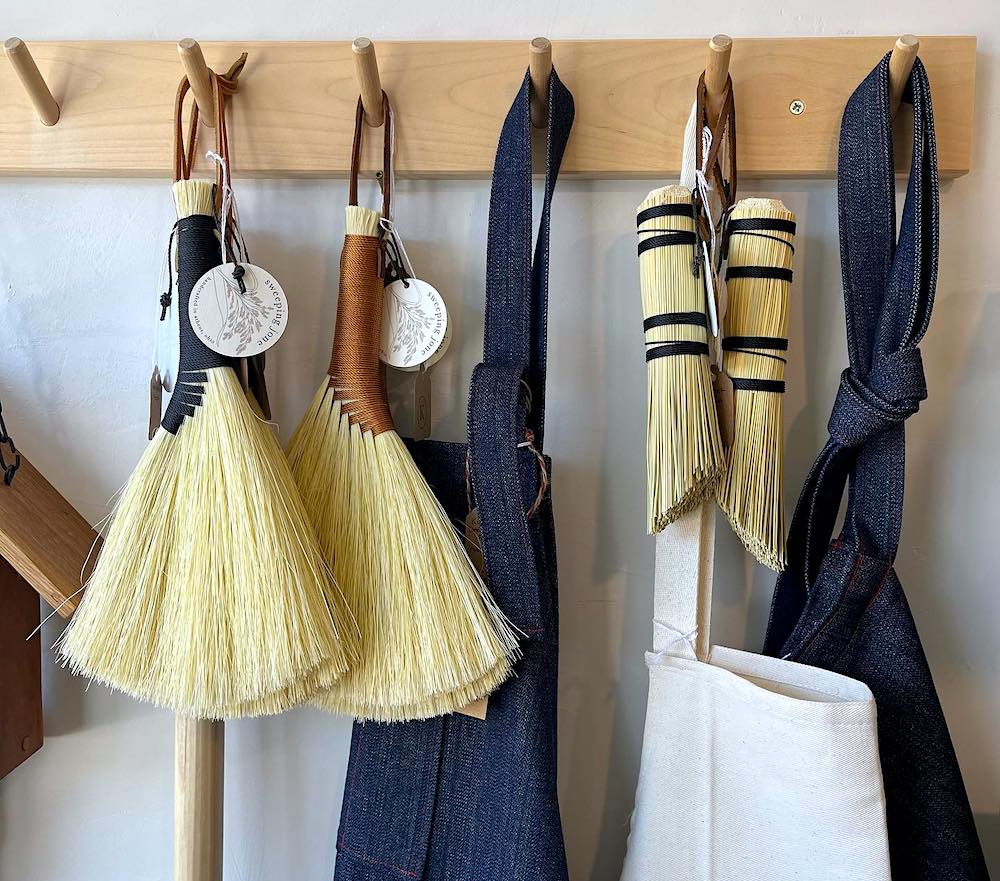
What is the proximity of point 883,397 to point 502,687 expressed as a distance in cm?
31

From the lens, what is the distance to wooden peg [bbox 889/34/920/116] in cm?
51

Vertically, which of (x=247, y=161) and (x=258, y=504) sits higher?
(x=247, y=161)

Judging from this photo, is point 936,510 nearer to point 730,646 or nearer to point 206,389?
point 730,646

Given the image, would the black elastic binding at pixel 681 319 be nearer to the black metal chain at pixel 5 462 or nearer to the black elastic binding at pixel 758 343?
the black elastic binding at pixel 758 343

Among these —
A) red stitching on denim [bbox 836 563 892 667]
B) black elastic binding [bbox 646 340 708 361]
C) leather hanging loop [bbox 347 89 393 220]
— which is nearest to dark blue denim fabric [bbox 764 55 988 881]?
red stitching on denim [bbox 836 563 892 667]

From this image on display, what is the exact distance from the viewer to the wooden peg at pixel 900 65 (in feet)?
1.68

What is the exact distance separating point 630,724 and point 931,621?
24 centimetres

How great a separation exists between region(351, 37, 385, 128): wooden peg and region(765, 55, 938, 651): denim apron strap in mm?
317

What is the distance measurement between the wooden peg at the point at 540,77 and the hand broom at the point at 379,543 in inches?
4.7

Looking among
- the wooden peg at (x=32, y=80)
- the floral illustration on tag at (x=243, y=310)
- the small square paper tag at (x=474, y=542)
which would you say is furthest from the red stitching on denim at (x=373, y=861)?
the wooden peg at (x=32, y=80)

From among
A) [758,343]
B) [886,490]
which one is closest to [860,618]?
[886,490]

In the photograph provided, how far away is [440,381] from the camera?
62 centimetres

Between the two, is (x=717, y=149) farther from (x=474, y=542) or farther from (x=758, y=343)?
(x=474, y=542)


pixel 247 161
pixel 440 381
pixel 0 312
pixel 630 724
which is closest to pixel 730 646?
pixel 630 724
